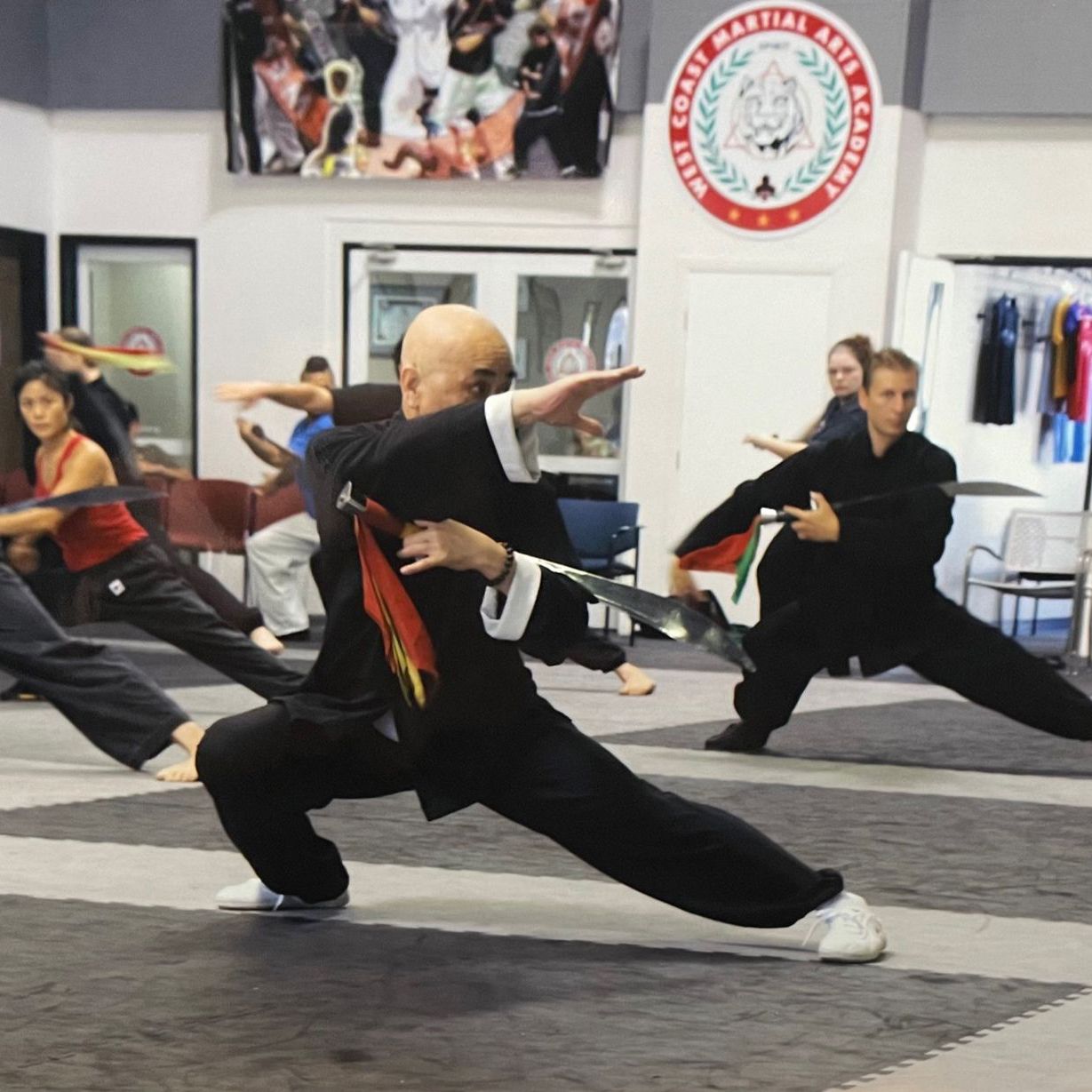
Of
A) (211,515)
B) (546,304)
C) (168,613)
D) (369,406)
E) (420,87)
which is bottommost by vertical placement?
(211,515)

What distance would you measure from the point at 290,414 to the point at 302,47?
2086mm

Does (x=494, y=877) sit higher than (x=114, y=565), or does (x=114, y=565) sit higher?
(x=114, y=565)

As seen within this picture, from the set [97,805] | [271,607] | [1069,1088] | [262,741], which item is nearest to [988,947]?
[1069,1088]

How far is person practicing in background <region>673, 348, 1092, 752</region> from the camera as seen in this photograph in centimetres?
610

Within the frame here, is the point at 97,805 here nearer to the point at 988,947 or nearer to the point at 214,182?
the point at 988,947

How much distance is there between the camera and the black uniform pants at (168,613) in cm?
615

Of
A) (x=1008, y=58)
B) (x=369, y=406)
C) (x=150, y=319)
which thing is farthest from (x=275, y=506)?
(x=1008, y=58)

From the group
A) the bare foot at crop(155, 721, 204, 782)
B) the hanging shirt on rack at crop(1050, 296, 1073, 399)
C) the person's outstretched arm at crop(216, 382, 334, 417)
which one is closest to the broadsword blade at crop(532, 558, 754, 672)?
the person's outstretched arm at crop(216, 382, 334, 417)

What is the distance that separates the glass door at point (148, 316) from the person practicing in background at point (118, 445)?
2.41 m

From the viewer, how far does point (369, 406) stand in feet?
21.4

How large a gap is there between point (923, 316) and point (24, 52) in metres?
5.40

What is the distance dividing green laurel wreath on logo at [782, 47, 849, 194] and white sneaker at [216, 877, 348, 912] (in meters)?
6.77

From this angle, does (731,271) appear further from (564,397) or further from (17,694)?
(564,397)

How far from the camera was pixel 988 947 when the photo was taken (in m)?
3.85
